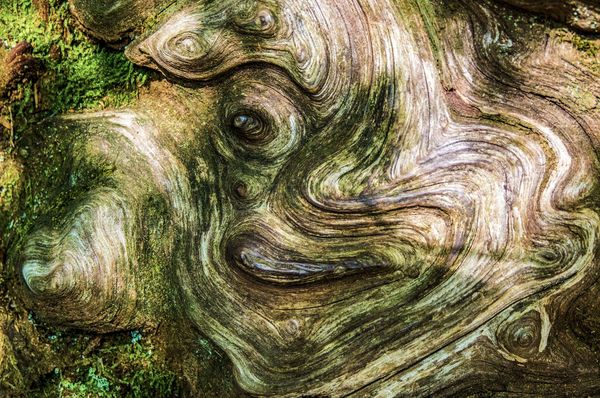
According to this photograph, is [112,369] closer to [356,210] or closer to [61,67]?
[356,210]

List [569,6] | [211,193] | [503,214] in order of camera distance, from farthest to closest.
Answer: [211,193], [503,214], [569,6]

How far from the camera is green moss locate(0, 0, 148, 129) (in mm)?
4578

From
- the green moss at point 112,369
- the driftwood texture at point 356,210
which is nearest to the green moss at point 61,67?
the driftwood texture at point 356,210

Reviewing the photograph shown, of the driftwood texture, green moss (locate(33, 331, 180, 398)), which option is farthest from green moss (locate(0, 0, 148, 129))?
green moss (locate(33, 331, 180, 398))

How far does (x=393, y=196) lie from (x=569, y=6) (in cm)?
166

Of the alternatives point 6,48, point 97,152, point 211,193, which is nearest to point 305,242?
point 211,193

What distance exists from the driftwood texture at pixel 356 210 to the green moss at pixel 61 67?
0.30 meters

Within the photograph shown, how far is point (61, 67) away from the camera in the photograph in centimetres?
461

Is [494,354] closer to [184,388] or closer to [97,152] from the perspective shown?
[184,388]

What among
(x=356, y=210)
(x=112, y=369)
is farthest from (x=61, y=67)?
(x=356, y=210)

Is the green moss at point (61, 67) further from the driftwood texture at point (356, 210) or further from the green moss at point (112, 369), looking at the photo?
the green moss at point (112, 369)

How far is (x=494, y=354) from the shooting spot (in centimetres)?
412

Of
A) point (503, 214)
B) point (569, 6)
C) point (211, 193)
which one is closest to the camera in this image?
point (569, 6)

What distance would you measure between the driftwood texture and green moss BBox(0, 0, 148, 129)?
299 mm
